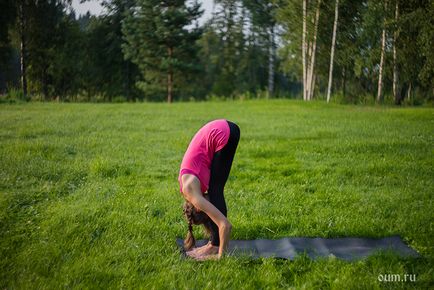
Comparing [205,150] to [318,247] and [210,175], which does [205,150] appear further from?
[318,247]

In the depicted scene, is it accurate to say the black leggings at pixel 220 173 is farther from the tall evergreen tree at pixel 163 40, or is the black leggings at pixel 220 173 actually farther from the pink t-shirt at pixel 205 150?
the tall evergreen tree at pixel 163 40

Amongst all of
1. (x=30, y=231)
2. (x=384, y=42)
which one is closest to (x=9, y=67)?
(x=384, y=42)

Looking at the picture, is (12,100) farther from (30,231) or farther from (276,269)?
(276,269)

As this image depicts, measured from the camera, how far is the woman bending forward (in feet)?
15.6

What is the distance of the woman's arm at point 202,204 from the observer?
4551 mm

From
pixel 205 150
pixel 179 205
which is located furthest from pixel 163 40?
pixel 205 150

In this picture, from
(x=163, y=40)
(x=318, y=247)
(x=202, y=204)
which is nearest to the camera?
(x=202, y=204)

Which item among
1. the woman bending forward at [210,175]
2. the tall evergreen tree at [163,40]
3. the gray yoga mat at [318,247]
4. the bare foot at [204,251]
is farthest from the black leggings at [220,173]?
the tall evergreen tree at [163,40]

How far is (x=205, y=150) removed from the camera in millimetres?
4953

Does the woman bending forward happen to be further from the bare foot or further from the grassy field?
the grassy field

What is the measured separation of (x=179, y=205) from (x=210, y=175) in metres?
2.04

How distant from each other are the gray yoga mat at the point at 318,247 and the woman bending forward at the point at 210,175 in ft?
0.95

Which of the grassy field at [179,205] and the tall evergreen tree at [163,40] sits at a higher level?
the tall evergreen tree at [163,40]

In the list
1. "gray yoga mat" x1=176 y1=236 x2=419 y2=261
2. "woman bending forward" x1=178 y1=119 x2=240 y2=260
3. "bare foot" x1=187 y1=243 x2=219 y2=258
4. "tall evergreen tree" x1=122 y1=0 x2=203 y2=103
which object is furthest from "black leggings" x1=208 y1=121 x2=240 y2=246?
"tall evergreen tree" x1=122 y1=0 x2=203 y2=103
